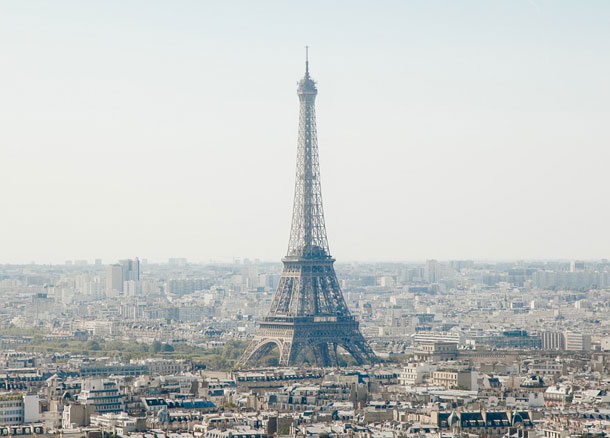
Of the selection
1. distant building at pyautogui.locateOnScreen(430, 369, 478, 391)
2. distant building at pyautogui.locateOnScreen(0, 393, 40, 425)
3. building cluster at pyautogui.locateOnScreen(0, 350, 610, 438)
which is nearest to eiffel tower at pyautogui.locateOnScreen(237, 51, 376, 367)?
building cluster at pyautogui.locateOnScreen(0, 350, 610, 438)

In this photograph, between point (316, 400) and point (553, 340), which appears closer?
point (316, 400)

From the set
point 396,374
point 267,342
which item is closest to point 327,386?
point 396,374

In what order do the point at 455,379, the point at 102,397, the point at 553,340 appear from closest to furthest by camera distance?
the point at 102,397, the point at 455,379, the point at 553,340

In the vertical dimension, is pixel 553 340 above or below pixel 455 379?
above

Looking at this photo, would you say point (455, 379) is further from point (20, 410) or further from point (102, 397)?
point (20, 410)

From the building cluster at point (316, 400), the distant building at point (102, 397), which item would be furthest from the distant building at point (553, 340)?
the distant building at point (102, 397)

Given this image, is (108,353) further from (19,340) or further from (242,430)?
(242,430)

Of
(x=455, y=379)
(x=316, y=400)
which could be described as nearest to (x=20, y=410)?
(x=316, y=400)

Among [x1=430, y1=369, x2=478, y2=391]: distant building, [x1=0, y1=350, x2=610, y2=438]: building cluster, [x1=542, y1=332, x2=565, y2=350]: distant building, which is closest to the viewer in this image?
[x1=0, y1=350, x2=610, y2=438]: building cluster

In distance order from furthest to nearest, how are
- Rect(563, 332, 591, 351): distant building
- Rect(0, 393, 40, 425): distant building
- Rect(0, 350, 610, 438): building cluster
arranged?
Rect(563, 332, 591, 351): distant building → Rect(0, 393, 40, 425): distant building → Rect(0, 350, 610, 438): building cluster

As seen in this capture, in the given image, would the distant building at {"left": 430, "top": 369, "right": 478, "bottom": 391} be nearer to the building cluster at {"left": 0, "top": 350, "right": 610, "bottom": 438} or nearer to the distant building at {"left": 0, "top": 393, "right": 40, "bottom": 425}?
the building cluster at {"left": 0, "top": 350, "right": 610, "bottom": 438}
